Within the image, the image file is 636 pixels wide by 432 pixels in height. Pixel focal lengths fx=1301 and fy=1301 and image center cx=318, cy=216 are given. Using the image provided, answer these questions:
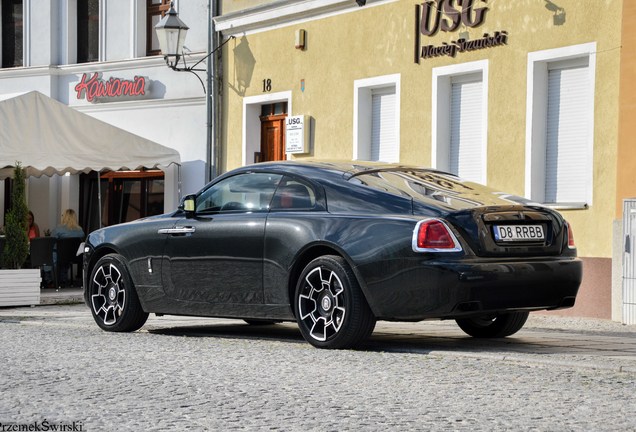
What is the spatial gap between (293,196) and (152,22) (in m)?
14.6

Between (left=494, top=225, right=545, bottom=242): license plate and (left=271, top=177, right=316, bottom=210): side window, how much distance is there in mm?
1614

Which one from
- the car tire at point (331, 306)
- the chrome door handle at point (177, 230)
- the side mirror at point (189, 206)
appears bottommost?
the car tire at point (331, 306)

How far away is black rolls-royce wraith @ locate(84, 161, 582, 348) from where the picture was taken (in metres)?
9.28

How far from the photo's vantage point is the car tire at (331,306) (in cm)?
958

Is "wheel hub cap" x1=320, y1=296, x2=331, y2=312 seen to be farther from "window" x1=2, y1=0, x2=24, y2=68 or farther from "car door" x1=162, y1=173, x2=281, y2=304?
"window" x1=2, y1=0, x2=24, y2=68

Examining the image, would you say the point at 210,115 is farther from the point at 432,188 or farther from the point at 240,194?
the point at 432,188

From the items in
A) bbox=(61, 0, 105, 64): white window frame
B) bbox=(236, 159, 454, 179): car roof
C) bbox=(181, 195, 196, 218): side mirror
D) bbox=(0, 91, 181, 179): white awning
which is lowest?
bbox=(181, 195, 196, 218): side mirror

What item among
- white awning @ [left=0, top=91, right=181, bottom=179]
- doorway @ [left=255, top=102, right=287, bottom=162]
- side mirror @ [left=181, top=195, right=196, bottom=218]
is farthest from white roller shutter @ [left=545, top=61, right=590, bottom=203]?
white awning @ [left=0, top=91, right=181, bottom=179]

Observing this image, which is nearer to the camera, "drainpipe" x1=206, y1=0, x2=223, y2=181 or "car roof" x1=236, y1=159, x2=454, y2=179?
"car roof" x1=236, y1=159, x2=454, y2=179

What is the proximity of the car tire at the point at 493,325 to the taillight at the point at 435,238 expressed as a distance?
1773mm

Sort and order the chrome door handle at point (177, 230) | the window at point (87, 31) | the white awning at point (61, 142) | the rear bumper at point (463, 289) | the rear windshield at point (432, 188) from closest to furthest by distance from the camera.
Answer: the rear bumper at point (463, 289)
the rear windshield at point (432, 188)
the chrome door handle at point (177, 230)
the white awning at point (61, 142)
the window at point (87, 31)

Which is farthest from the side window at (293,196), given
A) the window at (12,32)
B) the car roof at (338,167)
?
the window at (12,32)

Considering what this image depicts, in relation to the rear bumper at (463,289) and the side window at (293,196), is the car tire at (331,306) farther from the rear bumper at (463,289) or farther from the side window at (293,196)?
the side window at (293,196)

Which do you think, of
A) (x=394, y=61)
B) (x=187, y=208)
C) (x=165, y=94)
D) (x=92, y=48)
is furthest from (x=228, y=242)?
(x=92, y=48)
